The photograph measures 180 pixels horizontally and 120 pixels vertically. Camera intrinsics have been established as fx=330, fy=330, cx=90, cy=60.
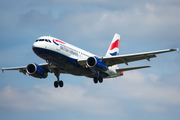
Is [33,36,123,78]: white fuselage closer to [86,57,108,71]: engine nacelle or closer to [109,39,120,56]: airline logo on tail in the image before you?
[86,57,108,71]: engine nacelle

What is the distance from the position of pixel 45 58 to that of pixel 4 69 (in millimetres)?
14971

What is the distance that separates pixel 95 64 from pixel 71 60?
360cm

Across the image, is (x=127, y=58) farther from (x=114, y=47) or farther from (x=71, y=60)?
(x=114, y=47)

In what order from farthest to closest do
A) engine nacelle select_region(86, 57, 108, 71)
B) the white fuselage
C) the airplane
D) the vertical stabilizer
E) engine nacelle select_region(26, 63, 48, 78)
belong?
the vertical stabilizer
engine nacelle select_region(26, 63, 48, 78)
engine nacelle select_region(86, 57, 108, 71)
the airplane
the white fuselage

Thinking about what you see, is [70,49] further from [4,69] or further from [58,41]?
[4,69]

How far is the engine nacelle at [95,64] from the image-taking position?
48.8 metres

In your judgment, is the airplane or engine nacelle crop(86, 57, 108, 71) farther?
engine nacelle crop(86, 57, 108, 71)

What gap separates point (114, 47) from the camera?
63531mm

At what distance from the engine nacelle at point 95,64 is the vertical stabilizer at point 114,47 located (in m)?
11.8

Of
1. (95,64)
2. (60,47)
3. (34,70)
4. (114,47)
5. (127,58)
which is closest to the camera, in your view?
(60,47)

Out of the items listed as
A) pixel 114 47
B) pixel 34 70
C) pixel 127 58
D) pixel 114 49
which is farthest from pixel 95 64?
pixel 114 47

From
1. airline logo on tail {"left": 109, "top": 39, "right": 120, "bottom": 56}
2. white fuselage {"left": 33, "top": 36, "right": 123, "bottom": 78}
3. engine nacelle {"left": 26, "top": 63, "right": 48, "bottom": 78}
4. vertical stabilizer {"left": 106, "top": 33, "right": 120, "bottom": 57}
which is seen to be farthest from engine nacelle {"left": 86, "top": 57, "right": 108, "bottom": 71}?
airline logo on tail {"left": 109, "top": 39, "right": 120, "bottom": 56}

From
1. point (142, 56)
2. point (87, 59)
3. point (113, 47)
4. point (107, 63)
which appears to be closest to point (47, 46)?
point (87, 59)

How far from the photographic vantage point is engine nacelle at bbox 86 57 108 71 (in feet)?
160
